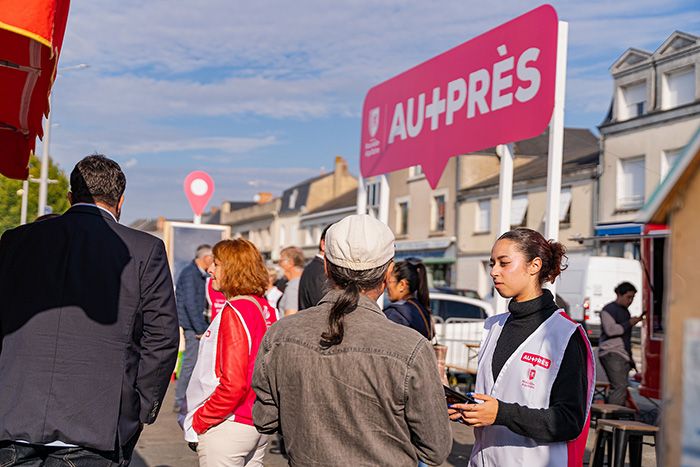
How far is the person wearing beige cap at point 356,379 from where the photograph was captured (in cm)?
236

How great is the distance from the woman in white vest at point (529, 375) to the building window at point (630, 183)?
2763 centimetres

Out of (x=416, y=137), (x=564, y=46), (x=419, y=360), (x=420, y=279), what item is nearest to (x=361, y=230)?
(x=419, y=360)

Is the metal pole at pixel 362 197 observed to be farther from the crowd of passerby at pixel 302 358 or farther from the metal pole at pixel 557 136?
the crowd of passerby at pixel 302 358

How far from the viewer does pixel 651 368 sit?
9625 millimetres

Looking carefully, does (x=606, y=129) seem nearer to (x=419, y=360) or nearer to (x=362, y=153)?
(x=362, y=153)

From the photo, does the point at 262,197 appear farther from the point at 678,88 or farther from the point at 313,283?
the point at 313,283

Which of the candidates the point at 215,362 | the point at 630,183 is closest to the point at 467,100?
the point at 215,362

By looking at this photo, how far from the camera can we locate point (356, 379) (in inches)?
93.6

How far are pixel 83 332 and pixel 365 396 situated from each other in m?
1.22

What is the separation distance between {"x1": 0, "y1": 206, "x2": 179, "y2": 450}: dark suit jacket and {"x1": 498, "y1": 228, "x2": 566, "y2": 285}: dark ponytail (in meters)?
1.43

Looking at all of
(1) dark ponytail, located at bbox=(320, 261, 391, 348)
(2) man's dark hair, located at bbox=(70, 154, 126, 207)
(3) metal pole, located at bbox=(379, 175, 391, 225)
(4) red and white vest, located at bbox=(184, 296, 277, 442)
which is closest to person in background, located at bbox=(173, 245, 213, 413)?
(3) metal pole, located at bbox=(379, 175, 391, 225)

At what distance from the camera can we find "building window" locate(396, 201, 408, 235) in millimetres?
44281

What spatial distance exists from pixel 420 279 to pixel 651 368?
5.06m

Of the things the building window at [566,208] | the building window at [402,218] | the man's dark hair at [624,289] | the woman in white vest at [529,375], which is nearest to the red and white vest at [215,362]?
→ the woman in white vest at [529,375]
